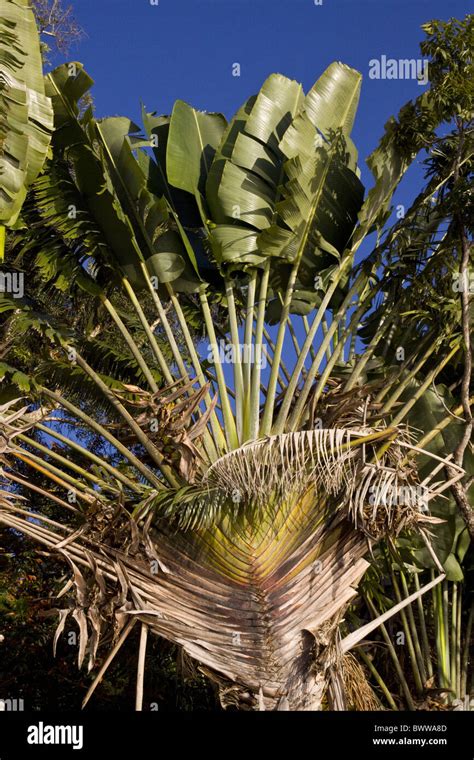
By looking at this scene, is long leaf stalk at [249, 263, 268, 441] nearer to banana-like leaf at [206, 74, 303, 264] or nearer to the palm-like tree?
the palm-like tree

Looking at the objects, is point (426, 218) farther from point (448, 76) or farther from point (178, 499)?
point (178, 499)

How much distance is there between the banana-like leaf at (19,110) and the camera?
862 cm

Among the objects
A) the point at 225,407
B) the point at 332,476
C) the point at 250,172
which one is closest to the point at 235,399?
Answer: the point at 225,407

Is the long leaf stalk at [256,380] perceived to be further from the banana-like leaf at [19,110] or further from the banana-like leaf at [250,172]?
the banana-like leaf at [19,110]

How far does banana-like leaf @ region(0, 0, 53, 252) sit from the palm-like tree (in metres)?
0.48

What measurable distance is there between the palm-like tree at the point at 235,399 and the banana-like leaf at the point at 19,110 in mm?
482

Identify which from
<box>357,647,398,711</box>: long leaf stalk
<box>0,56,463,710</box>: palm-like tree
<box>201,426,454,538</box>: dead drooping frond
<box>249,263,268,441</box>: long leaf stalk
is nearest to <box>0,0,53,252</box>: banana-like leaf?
<box>0,56,463,710</box>: palm-like tree

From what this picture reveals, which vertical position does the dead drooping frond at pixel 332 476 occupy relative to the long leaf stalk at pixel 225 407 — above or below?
below

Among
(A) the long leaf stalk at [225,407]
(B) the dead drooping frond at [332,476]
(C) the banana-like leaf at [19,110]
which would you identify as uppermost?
(C) the banana-like leaf at [19,110]

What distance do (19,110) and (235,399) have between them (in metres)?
3.64

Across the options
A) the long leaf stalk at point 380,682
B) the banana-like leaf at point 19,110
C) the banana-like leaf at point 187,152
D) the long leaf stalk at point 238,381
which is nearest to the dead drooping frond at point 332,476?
the long leaf stalk at point 238,381

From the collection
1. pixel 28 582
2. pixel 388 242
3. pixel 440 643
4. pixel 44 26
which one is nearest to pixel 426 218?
pixel 388 242

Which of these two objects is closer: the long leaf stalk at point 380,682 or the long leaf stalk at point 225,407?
the long leaf stalk at point 225,407

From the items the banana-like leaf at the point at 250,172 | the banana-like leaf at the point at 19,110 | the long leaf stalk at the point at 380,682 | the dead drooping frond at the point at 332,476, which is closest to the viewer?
the dead drooping frond at the point at 332,476
